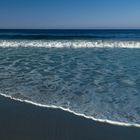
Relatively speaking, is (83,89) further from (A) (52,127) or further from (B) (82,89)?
(A) (52,127)

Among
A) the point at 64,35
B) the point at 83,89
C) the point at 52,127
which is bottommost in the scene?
the point at 64,35

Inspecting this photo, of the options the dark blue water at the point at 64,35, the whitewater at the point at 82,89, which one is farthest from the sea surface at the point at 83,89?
the dark blue water at the point at 64,35

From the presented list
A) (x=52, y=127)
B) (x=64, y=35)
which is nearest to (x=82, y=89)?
(x=52, y=127)

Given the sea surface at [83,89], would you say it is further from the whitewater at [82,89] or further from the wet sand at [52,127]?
the wet sand at [52,127]

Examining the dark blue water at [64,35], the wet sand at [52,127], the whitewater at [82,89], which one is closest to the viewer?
the wet sand at [52,127]

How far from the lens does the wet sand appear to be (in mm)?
5227

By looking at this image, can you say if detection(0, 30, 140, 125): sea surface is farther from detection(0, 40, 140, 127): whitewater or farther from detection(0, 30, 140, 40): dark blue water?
detection(0, 30, 140, 40): dark blue water

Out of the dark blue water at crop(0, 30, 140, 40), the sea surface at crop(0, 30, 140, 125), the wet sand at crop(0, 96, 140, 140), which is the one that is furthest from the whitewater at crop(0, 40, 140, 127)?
the dark blue water at crop(0, 30, 140, 40)

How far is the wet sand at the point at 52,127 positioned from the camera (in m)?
5.23

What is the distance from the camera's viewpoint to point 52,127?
18.5ft

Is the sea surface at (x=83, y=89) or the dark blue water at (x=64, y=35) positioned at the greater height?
the sea surface at (x=83, y=89)

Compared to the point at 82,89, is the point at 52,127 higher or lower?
higher

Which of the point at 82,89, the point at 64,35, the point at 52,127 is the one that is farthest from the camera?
the point at 64,35

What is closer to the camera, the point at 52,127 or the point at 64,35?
the point at 52,127
